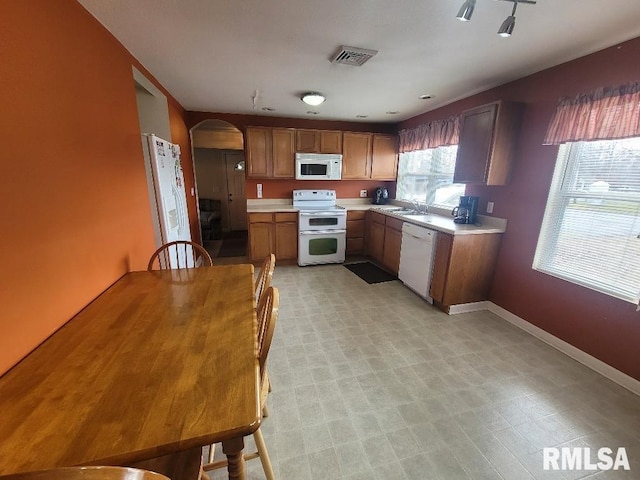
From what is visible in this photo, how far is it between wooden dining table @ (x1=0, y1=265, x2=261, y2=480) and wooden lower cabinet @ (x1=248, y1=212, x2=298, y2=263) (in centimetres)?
275

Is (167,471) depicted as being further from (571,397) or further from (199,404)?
(571,397)

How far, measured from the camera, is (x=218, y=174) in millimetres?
6527

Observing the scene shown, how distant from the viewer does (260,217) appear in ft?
13.3

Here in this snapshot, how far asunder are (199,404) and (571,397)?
234 centimetres

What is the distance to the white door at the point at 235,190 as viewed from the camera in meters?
6.55

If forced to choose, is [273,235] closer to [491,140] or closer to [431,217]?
[431,217]

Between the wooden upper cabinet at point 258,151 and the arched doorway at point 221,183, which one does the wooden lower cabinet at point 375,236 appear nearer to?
the wooden upper cabinet at point 258,151

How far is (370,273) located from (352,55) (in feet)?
9.09

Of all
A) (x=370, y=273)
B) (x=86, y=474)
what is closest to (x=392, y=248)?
(x=370, y=273)

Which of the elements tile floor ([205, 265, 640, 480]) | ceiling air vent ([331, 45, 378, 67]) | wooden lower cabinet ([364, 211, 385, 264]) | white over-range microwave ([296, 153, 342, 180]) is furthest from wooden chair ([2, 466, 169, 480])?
white over-range microwave ([296, 153, 342, 180])

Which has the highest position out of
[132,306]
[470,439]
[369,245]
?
[132,306]

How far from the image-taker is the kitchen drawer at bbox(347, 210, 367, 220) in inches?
175

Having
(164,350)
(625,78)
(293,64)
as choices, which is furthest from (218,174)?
(625,78)

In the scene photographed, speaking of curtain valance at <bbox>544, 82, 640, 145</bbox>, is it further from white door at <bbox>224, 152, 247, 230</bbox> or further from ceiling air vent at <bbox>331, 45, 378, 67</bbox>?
white door at <bbox>224, 152, 247, 230</bbox>
